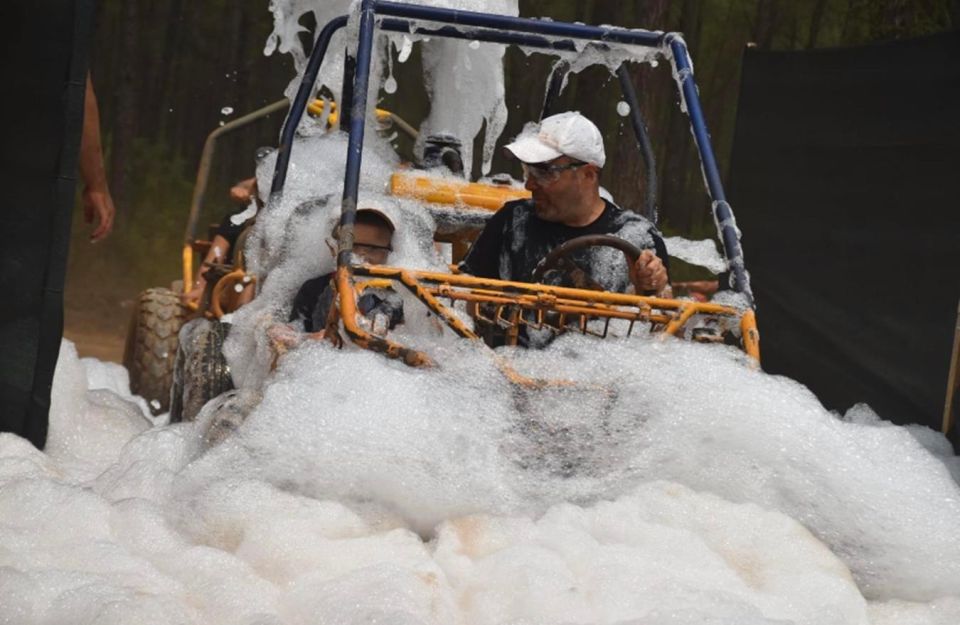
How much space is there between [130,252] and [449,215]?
7.41 m

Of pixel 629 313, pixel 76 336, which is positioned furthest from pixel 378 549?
pixel 76 336

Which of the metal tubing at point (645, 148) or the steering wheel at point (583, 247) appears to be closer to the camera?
the steering wheel at point (583, 247)

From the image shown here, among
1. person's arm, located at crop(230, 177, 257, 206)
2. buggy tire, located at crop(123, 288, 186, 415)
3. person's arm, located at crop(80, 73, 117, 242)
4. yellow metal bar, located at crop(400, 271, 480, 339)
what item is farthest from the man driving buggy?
person's arm, located at crop(230, 177, 257, 206)

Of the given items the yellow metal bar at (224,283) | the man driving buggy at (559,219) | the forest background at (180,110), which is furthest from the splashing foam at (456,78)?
the forest background at (180,110)

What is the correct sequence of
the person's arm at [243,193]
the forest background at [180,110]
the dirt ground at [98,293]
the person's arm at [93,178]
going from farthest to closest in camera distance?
the forest background at [180,110], the dirt ground at [98,293], the person's arm at [243,193], the person's arm at [93,178]

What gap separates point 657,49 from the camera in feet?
14.8

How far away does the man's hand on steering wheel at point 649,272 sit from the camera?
4082 millimetres

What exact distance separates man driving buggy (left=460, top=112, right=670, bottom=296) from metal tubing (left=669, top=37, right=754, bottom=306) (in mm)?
243

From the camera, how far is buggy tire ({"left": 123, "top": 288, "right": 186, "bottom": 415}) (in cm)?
591

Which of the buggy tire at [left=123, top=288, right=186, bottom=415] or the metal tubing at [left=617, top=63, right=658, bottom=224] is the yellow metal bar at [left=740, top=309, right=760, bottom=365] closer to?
the metal tubing at [left=617, top=63, right=658, bottom=224]

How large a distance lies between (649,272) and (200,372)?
1.23 meters

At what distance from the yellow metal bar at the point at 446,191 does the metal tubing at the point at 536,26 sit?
2.30ft

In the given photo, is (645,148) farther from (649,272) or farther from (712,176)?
(649,272)

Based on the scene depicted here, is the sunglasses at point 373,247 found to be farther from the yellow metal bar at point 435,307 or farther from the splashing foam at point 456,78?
the splashing foam at point 456,78
